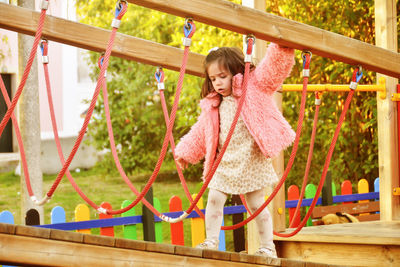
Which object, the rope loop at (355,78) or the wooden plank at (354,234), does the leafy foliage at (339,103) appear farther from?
the rope loop at (355,78)

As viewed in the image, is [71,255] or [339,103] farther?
Result: [339,103]

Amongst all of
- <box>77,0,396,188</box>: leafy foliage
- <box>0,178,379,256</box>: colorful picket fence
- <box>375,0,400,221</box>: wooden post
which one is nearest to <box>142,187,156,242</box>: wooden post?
<box>0,178,379,256</box>: colorful picket fence

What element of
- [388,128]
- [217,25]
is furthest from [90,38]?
[388,128]

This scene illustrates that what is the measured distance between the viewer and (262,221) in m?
3.13

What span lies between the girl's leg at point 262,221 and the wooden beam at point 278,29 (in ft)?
2.38

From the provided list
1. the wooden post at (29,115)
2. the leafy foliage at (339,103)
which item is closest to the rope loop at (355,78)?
the wooden post at (29,115)

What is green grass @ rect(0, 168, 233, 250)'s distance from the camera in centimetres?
812

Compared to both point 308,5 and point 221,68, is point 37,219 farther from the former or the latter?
point 308,5

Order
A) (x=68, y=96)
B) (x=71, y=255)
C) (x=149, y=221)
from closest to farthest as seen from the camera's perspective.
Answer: (x=71, y=255) → (x=149, y=221) → (x=68, y=96)

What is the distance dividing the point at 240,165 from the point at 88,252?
0.90m

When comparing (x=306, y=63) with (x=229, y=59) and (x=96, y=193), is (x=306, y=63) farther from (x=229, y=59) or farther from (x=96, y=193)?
(x=96, y=193)

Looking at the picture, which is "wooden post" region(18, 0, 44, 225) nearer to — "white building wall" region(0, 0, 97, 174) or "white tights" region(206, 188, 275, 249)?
"white tights" region(206, 188, 275, 249)

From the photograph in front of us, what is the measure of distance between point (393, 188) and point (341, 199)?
1035mm

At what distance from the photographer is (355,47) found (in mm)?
3164
